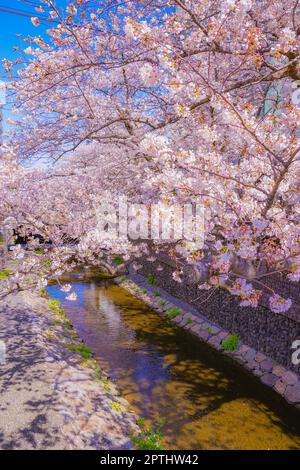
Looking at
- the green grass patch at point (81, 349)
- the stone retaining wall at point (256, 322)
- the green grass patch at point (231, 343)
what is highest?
the stone retaining wall at point (256, 322)

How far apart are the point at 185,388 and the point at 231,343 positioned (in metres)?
2.42

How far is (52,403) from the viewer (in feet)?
23.3

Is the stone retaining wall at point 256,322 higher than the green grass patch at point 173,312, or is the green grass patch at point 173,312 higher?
the stone retaining wall at point 256,322

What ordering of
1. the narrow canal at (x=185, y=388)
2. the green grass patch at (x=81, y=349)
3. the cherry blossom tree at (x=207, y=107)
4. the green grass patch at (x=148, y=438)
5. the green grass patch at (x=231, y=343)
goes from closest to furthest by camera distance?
the cherry blossom tree at (x=207, y=107)
the green grass patch at (x=148, y=438)
the narrow canal at (x=185, y=388)
the green grass patch at (x=81, y=349)
the green grass patch at (x=231, y=343)

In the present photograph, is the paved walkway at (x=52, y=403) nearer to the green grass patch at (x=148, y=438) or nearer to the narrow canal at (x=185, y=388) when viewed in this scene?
the green grass patch at (x=148, y=438)

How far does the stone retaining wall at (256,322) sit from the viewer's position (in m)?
9.41

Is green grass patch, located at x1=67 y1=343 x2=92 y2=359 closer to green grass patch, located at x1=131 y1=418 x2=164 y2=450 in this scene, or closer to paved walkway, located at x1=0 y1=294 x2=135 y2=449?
paved walkway, located at x1=0 y1=294 x2=135 y2=449

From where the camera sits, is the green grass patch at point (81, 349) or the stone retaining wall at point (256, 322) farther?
the green grass patch at point (81, 349)

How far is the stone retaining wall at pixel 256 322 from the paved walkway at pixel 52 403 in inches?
146

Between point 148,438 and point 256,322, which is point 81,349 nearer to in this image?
point 148,438

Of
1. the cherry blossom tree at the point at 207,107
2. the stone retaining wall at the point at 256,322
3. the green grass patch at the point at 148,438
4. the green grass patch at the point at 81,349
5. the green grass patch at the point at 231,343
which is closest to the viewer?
the cherry blossom tree at the point at 207,107

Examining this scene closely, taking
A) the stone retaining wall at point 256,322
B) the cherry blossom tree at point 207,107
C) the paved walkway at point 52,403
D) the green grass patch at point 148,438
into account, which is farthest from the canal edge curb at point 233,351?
the paved walkway at point 52,403

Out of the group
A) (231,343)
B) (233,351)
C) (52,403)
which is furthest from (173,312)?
(52,403)
